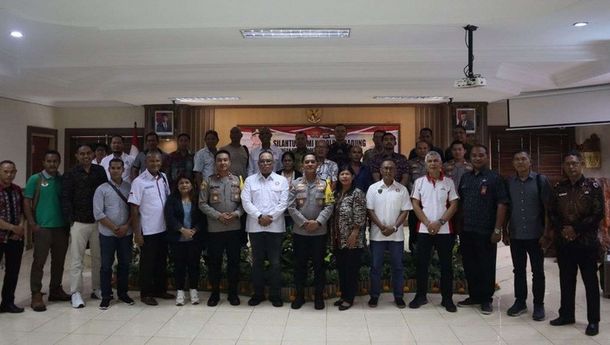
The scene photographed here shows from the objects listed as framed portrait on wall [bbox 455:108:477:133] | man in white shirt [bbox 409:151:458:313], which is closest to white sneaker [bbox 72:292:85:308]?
man in white shirt [bbox 409:151:458:313]

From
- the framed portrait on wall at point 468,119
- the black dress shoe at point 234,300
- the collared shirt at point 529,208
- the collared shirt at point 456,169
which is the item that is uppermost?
the framed portrait on wall at point 468,119

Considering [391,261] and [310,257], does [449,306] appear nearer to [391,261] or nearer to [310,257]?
[391,261]

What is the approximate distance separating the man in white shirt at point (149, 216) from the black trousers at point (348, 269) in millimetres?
1830

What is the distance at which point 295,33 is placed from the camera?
15.8ft

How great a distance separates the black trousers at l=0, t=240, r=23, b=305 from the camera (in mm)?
4473

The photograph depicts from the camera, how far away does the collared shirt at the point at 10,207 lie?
438 cm

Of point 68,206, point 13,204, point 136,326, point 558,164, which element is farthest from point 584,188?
point 558,164

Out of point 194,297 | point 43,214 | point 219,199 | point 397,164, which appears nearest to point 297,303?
point 194,297

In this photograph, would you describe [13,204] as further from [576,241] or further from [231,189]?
[576,241]

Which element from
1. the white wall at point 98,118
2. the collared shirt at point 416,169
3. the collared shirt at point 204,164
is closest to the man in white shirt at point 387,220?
the collared shirt at point 416,169

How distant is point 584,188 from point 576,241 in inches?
17.9

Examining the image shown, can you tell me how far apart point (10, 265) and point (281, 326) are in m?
2.69

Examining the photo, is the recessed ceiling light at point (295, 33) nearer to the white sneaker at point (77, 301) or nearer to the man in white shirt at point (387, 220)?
the man in white shirt at point (387, 220)

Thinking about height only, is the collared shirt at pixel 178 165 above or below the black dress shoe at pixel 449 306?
above
